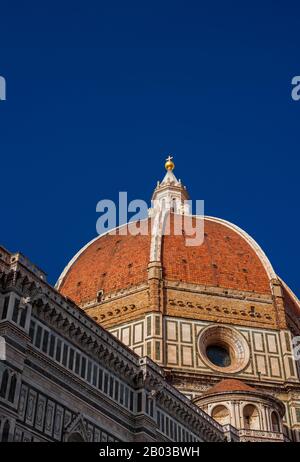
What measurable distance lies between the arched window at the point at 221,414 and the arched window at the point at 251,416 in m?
1.10

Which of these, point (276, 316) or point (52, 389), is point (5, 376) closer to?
point (52, 389)

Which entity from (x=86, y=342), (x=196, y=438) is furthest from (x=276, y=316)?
(x=86, y=342)

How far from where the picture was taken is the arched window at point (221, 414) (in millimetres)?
40219

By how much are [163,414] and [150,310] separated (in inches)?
661

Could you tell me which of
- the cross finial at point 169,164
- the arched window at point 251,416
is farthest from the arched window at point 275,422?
the cross finial at point 169,164

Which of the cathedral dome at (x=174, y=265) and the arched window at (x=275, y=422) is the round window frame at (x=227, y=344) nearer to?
the cathedral dome at (x=174, y=265)

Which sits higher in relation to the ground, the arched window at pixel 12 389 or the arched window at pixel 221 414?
the arched window at pixel 221 414

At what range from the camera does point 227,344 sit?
5012cm

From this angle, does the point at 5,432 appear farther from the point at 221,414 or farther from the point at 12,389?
the point at 221,414

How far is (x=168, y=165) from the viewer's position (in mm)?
75188

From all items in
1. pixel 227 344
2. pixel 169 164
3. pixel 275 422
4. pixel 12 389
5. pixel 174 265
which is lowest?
pixel 12 389

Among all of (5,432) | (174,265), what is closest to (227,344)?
(174,265)

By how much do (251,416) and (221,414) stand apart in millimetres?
1853

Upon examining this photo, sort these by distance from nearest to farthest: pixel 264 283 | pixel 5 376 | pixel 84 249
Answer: pixel 5 376, pixel 264 283, pixel 84 249
